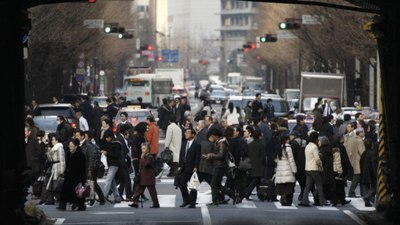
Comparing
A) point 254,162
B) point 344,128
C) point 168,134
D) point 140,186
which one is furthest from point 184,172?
point 344,128

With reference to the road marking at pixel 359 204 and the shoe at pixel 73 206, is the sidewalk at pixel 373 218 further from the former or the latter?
the shoe at pixel 73 206

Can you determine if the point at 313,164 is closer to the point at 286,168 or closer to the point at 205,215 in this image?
the point at 286,168

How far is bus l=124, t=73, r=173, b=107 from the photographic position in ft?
293

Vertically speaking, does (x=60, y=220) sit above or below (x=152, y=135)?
below

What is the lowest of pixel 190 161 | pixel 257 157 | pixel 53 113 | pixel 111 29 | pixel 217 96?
pixel 217 96

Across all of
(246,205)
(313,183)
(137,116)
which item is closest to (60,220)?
(246,205)

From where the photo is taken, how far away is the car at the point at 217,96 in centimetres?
10119

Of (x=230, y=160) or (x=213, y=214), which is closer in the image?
(x=213, y=214)

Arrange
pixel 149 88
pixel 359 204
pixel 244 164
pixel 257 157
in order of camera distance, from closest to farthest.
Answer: pixel 244 164, pixel 257 157, pixel 359 204, pixel 149 88

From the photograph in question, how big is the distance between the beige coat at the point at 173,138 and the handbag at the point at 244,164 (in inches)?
203

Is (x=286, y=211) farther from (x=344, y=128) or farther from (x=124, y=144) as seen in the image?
(x=344, y=128)

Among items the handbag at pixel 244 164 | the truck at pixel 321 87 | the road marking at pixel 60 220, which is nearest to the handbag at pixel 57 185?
the road marking at pixel 60 220

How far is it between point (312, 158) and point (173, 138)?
6.89m

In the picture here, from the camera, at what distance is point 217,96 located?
339 ft
